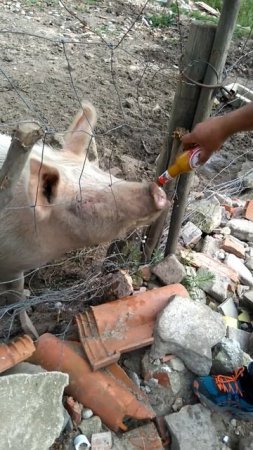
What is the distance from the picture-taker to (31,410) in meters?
2.21

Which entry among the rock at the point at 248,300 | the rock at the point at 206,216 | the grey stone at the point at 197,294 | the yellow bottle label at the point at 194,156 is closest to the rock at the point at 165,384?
the grey stone at the point at 197,294

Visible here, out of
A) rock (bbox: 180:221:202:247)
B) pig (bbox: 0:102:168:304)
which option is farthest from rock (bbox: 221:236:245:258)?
pig (bbox: 0:102:168:304)

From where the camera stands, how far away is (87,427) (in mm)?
2357

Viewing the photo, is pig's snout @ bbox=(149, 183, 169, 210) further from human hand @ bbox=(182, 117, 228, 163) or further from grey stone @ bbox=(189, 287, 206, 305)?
grey stone @ bbox=(189, 287, 206, 305)

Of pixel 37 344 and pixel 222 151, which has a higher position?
pixel 37 344

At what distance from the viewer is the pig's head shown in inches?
99.3

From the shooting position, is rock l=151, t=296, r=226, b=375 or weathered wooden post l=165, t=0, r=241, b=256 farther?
rock l=151, t=296, r=226, b=375

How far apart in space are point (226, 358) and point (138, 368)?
44cm

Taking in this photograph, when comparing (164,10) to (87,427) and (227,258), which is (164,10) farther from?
(87,427)

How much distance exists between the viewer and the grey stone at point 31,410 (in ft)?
7.02

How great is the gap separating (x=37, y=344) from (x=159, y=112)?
11.2 feet

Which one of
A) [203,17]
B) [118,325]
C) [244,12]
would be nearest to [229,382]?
[118,325]

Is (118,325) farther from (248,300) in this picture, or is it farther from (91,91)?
(91,91)

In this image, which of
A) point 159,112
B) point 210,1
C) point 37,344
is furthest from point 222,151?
point 210,1
